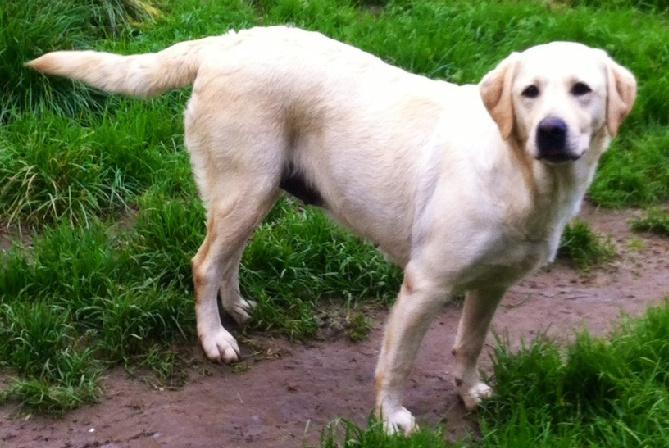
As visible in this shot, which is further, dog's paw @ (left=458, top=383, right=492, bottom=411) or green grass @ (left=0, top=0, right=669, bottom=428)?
green grass @ (left=0, top=0, right=669, bottom=428)

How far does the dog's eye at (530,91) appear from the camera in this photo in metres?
3.67

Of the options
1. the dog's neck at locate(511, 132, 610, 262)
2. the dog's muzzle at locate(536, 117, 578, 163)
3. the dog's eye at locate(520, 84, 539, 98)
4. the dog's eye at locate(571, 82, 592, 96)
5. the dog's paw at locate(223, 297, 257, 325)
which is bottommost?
the dog's paw at locate(223, 297, 257, 325)

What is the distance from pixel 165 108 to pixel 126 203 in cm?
80

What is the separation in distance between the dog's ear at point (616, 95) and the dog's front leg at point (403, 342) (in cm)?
85

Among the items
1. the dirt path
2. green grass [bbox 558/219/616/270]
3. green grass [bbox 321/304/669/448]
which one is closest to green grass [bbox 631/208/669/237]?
green grass [bbox 558/219/616/270]


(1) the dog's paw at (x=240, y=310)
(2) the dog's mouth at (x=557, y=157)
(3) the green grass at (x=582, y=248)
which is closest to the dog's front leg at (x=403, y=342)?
(2) the dog's mouth at (x=557, y=157)

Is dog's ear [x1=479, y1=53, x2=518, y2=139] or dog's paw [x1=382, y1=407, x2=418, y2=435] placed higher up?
dog's ear [x1=479, y1=53, x2=518, y2=139]

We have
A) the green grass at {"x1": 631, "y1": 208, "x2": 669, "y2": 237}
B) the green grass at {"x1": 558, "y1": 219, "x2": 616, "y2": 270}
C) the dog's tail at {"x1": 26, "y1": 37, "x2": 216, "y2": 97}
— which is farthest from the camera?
the green grass at {"x1": 631, "y1": 208, "x2": 669, "y2": 237}

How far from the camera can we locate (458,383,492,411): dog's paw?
4.26 m

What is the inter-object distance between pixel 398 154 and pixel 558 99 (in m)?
0.76

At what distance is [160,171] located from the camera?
5625 mm

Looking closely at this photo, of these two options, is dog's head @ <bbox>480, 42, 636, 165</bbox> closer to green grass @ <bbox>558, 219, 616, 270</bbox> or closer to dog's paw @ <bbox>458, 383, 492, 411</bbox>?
dog's paw @ <bbox>458, 383, 492, 411</bbox>

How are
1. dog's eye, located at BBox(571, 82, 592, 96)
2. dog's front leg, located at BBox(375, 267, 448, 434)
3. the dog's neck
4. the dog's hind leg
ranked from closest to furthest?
dog's eye, located at BBox(571, 82, 592, 96)
the dog's neck
dog's front leg, located at BBox(375, 267, 448, 434)
the dog's hind leg

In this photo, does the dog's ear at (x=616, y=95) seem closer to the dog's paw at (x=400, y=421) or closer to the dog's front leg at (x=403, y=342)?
the dog's front leg at (x=403, y=342)
